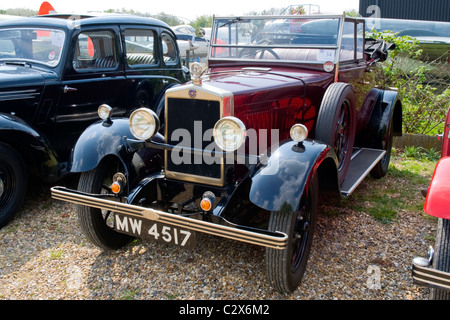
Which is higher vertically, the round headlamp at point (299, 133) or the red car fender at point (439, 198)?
the round headlamp at point (299, 133)

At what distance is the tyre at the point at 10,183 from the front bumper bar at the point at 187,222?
1.16 m

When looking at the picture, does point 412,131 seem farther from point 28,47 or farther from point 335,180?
point 28,47

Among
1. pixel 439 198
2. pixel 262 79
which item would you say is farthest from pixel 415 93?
pixel 439 198

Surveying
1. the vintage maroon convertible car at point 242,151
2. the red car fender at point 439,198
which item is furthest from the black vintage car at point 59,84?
the red car fender at point 439,198

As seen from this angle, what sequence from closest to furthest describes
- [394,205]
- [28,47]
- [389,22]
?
[394,205], [28,47], [389,22]

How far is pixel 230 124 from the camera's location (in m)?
2.46

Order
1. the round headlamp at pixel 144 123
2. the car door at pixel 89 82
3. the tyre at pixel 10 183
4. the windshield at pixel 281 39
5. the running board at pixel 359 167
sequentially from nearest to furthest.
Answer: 1. the round headlamp at pixel 144 123
2. the running board at pixel 359 167
3. the tyre at pixel 10 183
4. the windshield at pixel 281 39
5. the car door at pixel 89 82

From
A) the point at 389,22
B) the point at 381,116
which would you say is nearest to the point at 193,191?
the point at 381,116

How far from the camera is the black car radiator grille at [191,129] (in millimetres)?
Result: 2752

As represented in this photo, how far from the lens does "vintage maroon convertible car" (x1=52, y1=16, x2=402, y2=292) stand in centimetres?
245

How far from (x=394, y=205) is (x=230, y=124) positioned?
2414mm

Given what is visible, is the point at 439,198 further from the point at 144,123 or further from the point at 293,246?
the point at 144,123

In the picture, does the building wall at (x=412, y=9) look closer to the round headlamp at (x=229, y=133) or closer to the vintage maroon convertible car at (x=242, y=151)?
the vintage maroon convertible car at (x=242, y=151)

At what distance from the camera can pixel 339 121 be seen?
352 centimetres
